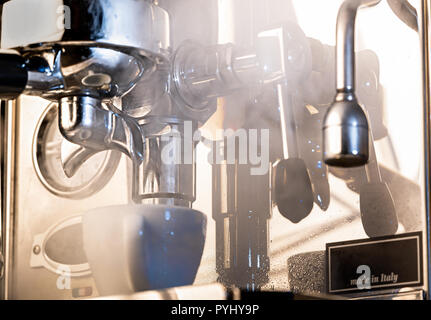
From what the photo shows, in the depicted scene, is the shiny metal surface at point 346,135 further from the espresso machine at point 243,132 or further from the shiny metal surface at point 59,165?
the shiny metal surface at point 59,165

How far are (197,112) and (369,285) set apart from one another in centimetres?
21

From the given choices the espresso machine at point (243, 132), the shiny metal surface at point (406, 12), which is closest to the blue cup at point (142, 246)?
the espresso machine at point (243, 132)

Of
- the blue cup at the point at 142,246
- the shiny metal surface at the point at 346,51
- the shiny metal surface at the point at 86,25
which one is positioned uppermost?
the shiny metal surface at the point at 86,25

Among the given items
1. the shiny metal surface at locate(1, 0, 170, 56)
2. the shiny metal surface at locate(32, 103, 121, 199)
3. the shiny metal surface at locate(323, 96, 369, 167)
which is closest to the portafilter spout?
the shiny metal surface at locate(323, 96, 369, 167)

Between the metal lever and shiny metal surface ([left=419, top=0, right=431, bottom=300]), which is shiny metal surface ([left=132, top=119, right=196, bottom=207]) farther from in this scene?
shiny metal surface ([left=419, top=0, right=431, bottom=300])

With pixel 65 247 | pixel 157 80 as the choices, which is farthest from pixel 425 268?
pixel 65 247

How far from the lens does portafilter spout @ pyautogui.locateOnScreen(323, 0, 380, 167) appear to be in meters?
0.42

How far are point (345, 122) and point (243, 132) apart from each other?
0.16m

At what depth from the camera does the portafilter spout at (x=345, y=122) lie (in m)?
0.42

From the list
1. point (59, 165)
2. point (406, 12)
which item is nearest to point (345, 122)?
point (406, 12)

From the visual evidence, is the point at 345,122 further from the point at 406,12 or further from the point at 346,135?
the point at 406,12

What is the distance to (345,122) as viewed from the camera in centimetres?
42

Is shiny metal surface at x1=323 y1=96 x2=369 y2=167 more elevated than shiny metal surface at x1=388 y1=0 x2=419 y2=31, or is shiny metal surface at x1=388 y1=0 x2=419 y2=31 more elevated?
shiny metal surface at x1=388 y1=0 x2=419 y2=31

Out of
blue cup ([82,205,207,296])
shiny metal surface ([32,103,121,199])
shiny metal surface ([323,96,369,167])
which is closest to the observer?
shiny metal surface ([323,96,369,167])
